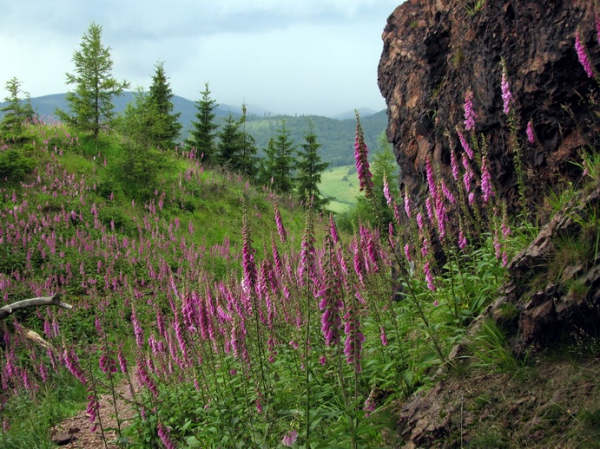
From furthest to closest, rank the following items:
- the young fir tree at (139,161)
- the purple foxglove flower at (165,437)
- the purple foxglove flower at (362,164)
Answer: the young fir tree at (139,161) → the purple foxglove flower at (165,437) → the purple foxglove flower at (362,164)

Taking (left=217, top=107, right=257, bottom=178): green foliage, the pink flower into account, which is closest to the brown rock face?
the pink flower

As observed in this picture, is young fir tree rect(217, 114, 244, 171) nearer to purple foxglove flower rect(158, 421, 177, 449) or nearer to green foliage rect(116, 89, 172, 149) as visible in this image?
green foliage rect(116, 89, 172, 149)

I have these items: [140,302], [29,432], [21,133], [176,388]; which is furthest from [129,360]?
[21,133]

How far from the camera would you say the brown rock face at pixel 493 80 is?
5.96 metres

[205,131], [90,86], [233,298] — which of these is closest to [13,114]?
[90,86]

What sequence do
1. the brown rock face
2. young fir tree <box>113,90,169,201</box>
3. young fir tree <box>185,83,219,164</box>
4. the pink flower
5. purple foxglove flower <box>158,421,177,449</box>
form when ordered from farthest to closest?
young fir tree <box>185,83,219,164</box> < young fir tree <box>113,90,169,201</box> < the brown rock face < purple foxglove flower <box>158,421,177,449</box> < the pink flower

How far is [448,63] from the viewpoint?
8.35 m

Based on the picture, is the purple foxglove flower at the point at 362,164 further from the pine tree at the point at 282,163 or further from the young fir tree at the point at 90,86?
the pine tree at the point at 282,163

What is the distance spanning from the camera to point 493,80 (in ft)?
23.3

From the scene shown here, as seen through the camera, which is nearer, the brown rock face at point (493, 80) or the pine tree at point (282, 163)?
the brown rock face at point (493, 80)

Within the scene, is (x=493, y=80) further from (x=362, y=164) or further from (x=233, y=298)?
(x=233, y=298)

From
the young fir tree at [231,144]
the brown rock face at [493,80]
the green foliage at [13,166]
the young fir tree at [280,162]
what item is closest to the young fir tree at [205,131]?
the young fir tree at [231,144]

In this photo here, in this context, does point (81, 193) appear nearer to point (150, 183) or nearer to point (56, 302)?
point (150, 183)

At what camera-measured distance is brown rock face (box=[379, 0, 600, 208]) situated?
596 centimetres
